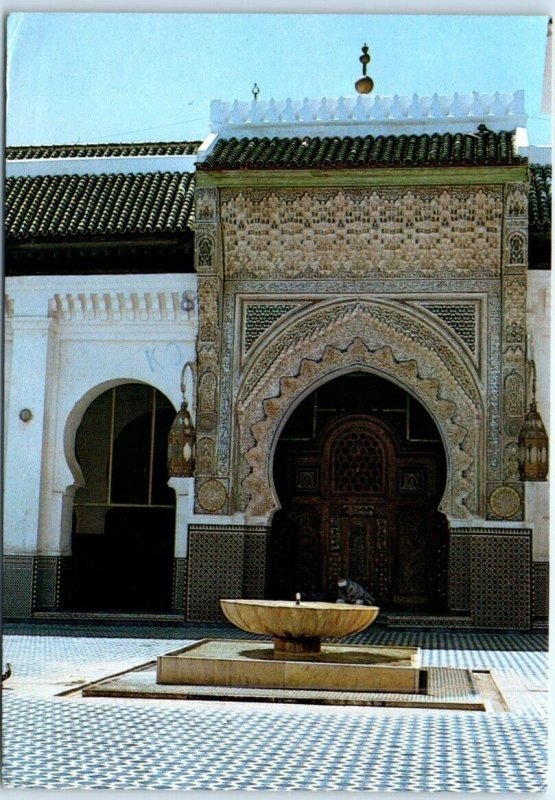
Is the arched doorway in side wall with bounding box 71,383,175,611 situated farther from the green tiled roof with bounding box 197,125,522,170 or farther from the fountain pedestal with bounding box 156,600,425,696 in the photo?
the fountain pedestal with bounding box 156,600,425,696

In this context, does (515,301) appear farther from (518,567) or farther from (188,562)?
(188,562)

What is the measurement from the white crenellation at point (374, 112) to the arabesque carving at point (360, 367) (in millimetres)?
1175

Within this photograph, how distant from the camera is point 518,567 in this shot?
6.64 m

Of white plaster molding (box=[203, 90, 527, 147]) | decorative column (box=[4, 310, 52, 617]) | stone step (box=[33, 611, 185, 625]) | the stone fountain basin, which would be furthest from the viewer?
white plaster molding (box=[203, 90, 527, 147])

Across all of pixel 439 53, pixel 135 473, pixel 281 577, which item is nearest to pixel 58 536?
pixel 135 473

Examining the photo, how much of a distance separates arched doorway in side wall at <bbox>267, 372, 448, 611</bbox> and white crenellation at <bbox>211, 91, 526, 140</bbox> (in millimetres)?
1536

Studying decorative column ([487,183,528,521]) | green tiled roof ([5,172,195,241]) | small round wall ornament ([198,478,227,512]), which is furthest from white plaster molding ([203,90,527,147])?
small round wall ornament ([198,478,227,512])

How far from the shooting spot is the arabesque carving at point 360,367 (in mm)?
6777

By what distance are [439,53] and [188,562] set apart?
11.5 feet

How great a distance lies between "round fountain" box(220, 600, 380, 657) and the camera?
4559mm

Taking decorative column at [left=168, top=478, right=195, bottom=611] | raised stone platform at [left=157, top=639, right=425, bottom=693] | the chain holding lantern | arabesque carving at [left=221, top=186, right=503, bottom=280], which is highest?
arabesque carving at [left=221, top=186, right=503, bottom=280]

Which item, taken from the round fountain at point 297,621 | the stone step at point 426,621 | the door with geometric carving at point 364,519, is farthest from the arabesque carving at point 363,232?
the round fountain at point 297,621

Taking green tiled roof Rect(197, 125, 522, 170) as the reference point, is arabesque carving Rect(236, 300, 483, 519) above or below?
below

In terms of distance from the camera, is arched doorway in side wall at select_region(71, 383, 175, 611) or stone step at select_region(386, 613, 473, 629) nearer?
stone step at select_region(386, 613, 473, 629)
